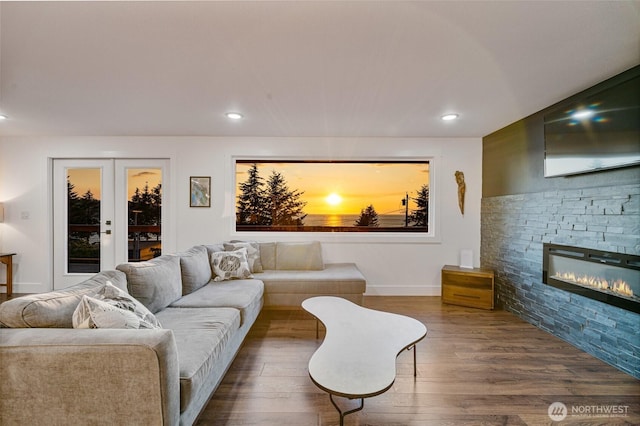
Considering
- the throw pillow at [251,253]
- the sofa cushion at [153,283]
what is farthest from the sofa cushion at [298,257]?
the sofa cushion at [153,283]

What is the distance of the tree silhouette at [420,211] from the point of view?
4.59 metres

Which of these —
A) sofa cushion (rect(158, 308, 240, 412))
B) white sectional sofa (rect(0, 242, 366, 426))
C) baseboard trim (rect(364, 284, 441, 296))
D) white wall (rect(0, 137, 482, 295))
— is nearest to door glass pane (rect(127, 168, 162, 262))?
white wall (rect(0, 137, 482, 295))

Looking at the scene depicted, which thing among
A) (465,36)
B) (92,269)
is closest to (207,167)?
(92,269)

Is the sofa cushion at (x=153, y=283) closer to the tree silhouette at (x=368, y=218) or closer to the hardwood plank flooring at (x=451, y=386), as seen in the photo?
the hardwood plank flooring at (x=451, y=386)

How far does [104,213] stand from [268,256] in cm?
256

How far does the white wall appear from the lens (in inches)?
168

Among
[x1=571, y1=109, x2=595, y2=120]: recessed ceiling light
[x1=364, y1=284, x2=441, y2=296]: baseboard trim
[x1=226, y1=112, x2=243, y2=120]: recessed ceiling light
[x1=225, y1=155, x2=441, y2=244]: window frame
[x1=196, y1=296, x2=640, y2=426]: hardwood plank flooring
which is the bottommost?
[x1=196, y1=296, x2=640, y2=426]: hardwood plank flooring

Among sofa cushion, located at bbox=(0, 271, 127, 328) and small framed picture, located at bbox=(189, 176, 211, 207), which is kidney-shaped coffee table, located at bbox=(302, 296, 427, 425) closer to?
sofa cushion, located at bbox=(0, 271, 127, 328)

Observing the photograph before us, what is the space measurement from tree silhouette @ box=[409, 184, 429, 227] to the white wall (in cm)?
28

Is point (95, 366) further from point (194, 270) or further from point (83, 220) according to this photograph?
point (83, 220)

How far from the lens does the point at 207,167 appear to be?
14.1 ft


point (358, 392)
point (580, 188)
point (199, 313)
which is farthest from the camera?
point (580, 188)

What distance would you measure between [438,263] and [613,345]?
2.09m

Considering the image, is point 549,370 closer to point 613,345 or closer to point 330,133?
point 613,345
